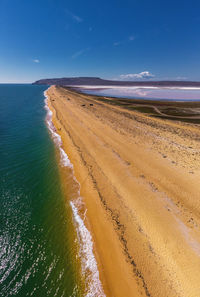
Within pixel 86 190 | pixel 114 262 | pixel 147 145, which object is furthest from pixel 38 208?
pixel 147 145

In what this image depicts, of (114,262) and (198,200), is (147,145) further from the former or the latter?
(114,262)

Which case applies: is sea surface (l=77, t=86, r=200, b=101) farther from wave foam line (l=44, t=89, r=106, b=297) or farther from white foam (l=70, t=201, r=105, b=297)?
white foam (l=70, t=201, r=105, b=297)

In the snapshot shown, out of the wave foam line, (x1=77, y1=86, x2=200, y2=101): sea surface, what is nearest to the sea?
the wave foam line

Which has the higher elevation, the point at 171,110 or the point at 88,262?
the point at 171,110

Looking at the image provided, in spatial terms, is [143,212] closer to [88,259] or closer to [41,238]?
[88,259]

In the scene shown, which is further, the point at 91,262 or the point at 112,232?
the point at 112,232

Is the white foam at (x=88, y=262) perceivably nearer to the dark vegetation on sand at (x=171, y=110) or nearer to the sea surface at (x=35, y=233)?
the sea surface at (x=35, y=233)

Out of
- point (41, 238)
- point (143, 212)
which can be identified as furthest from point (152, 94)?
point (41, 238)
